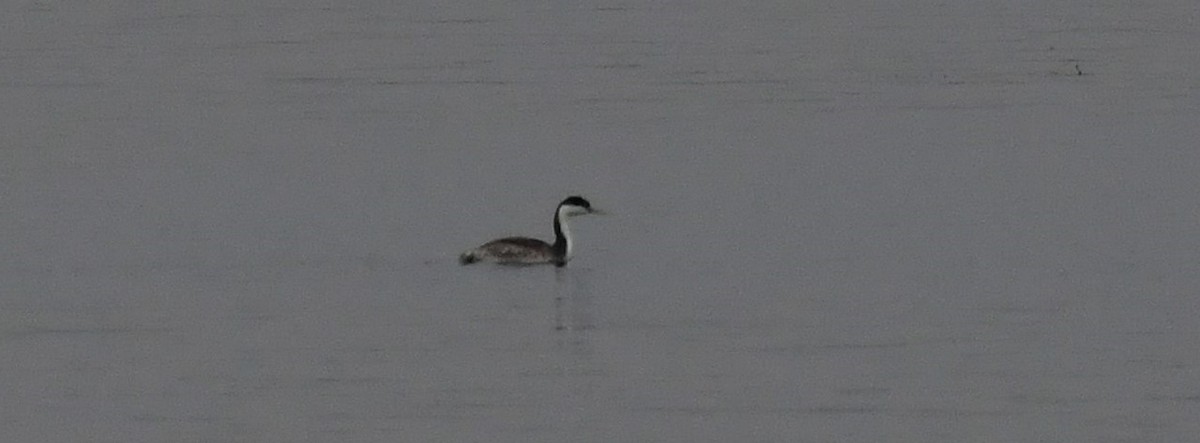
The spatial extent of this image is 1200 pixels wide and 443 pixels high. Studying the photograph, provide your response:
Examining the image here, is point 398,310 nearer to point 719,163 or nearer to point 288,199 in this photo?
point 288,199

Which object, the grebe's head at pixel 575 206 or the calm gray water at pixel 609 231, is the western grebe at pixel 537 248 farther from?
the calm gray water at pixel 609 231

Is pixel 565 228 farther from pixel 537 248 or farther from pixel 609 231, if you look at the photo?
pixel 609 231

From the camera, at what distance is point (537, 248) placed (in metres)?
28.5

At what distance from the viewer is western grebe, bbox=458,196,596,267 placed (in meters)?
28.0

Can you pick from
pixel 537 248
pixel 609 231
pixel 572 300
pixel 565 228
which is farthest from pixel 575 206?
pixel 572 300

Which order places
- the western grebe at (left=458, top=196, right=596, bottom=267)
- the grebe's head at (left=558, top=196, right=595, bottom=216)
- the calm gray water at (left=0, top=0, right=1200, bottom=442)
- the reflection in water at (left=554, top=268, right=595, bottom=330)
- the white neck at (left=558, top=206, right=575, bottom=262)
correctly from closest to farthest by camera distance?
the calm gray water at (left=0, top=0, right=1200, bottom=442)
the reflection in water at (left=554, top=268, right=595, bottom=330)
the western grebe at (left=458, top=196, right=596, bottom=267)
the white neck at (left=558, top=206, right=575, bottom=262)
the grebe's head at (left=558, top=196, right=595, bottom=216)

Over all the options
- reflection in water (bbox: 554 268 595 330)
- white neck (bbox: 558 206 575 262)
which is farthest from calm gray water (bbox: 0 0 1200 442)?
white neck (bbox: 558 206 575 262)

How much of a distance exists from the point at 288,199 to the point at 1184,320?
10.8 meters

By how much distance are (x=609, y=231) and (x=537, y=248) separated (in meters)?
2.72

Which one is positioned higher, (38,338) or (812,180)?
(812,180)

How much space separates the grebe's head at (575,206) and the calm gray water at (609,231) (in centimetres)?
45

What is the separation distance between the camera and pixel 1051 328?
79.0 ft

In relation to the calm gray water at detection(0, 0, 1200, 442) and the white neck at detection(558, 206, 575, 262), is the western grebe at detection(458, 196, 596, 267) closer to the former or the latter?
the white neck at detection(558, 206, 575, 262)

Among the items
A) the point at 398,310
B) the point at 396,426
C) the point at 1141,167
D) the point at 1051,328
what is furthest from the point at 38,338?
the point at 1141,167
